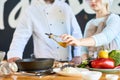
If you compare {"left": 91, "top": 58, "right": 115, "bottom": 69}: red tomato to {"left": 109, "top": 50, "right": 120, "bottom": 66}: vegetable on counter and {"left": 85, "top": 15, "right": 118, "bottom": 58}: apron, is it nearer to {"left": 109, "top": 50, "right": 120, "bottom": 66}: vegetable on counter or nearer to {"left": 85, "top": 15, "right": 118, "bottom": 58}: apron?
{"left": 109, "top": 50, "right": 120, "bottom": 66}: vegetable on counter

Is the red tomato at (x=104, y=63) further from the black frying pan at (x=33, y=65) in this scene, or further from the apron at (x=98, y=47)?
the apron at (x=98, y=47)

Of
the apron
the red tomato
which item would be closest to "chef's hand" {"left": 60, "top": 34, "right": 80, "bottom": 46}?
the red tomato

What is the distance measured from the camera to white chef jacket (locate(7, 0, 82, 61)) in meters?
2.83

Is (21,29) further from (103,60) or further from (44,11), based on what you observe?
(103,60)

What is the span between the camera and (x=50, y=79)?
143 cm

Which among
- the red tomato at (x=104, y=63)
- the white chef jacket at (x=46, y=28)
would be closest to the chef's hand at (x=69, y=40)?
the red tomato at (x=104, y=63)

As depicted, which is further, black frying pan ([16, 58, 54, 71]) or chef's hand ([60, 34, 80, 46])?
chef's hand ([60, 34, 80, 46])

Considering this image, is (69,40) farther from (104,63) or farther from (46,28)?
(46,28)

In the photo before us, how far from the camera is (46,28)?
2.87 meters

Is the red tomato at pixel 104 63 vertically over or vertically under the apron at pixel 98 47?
under

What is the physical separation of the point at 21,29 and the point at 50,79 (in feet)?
4.94

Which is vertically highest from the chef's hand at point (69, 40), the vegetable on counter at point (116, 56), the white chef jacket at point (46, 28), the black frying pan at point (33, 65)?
the white chef jacket at point (46, 28)

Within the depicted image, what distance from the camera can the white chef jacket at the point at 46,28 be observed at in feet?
9.29

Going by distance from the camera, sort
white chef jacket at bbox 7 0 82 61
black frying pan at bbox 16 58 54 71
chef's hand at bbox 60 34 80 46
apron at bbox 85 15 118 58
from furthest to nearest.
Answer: white chef jacket at bbox 7 0 82 61, apron at bbox 85 15 118 58, chef's hand at bbox 60 34 80 46, black frying pan at bbox 16 58 54 71
